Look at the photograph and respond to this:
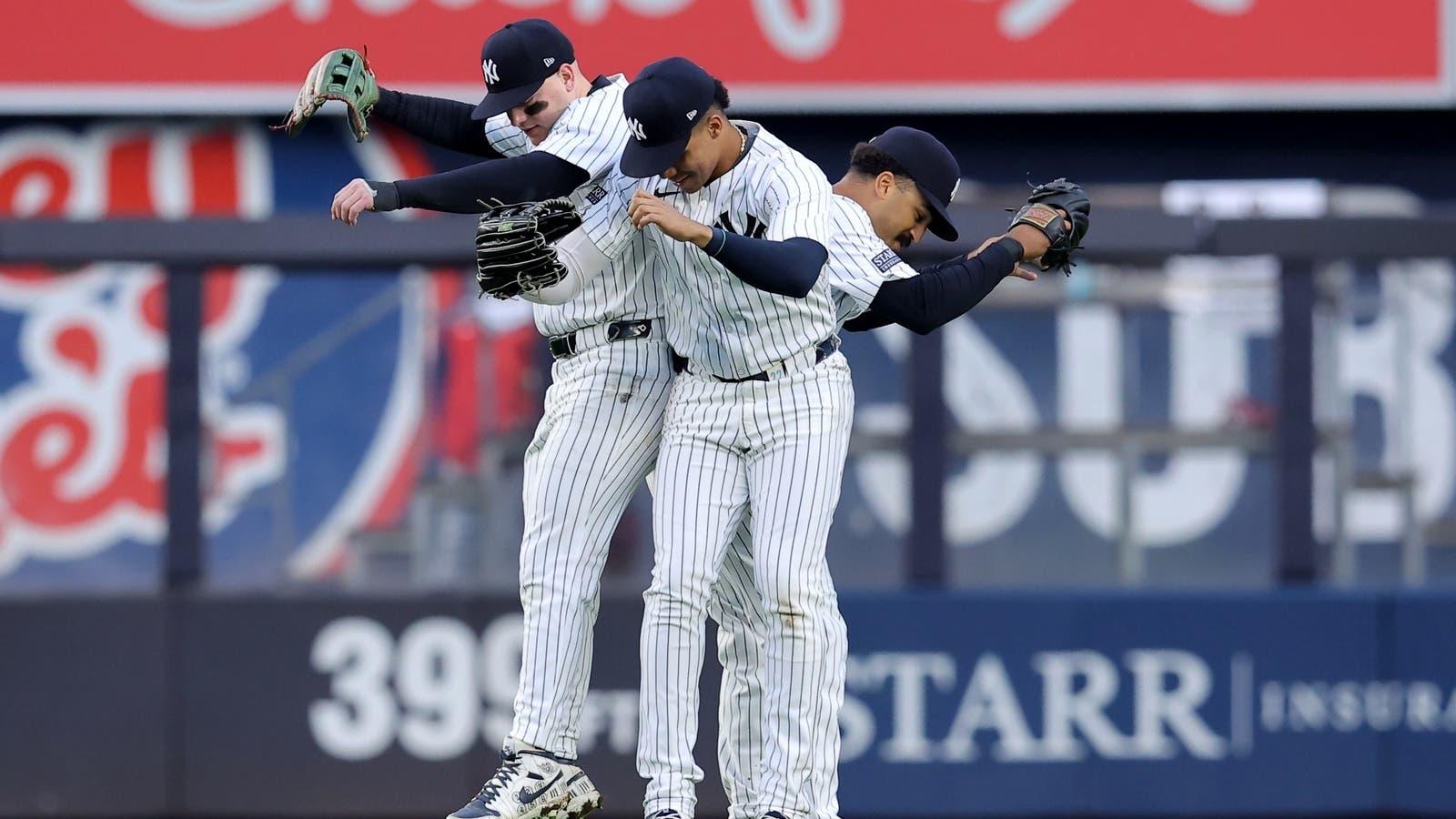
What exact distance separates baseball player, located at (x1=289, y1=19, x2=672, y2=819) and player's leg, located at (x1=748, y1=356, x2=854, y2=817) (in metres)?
0.33

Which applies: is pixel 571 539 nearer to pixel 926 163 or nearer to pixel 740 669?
pixel 740 669

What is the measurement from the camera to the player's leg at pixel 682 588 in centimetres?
403

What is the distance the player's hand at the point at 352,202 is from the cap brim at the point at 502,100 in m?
0.39

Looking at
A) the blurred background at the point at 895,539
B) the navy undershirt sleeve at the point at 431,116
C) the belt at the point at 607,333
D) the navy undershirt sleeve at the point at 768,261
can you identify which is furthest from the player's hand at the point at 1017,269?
the blurred background at the point at 895,539

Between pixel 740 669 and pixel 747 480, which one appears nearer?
pixel 747 480

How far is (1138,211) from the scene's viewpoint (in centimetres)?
661

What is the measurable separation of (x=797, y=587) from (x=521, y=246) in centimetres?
92

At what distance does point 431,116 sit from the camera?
170 inches

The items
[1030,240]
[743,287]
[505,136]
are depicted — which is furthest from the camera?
[505,136]

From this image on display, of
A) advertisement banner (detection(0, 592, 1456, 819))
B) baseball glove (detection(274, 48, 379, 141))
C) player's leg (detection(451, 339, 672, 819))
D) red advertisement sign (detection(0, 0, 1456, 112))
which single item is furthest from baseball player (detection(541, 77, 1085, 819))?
red advertisement sign (detection(0, 0, 1456, 112))

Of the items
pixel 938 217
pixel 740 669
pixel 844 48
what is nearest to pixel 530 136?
pixel 938 217

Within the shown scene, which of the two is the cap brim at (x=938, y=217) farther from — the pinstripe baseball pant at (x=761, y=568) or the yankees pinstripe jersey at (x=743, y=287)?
the pinstripe baseball pant at (x=761, y=568)

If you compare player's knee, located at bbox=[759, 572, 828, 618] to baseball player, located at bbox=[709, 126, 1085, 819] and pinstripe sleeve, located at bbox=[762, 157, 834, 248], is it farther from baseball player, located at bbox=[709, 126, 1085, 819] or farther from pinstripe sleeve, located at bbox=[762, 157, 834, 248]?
pinstripe sleeve, located at bbox=[762, 157, 834, 248]

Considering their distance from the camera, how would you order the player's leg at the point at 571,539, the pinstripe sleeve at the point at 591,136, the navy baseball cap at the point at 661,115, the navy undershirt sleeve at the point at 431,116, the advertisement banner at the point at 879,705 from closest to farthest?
the navy baseball cap at the point at 661,115 < the pinstripe sleeve at the point at 591,136 < the player's leg at the point at 571,539 < the navy undershirt sleeve at the point at 431,116 < the advertisement banner at the point at 879,705
